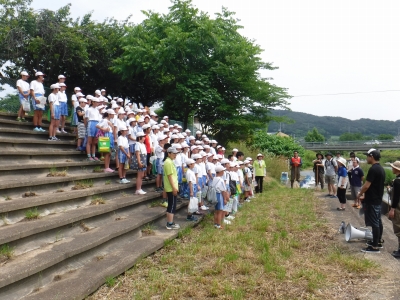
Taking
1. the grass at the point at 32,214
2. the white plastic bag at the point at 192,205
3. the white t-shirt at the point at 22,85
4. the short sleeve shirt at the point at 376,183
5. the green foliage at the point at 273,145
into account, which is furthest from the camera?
the green foliage at the point at 273,145

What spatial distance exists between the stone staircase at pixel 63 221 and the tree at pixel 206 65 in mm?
6938

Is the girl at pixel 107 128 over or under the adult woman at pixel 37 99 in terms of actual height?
under

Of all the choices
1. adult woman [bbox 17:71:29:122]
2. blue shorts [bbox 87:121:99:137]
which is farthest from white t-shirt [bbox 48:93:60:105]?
blue shorts [bbox 87:121:99:137]

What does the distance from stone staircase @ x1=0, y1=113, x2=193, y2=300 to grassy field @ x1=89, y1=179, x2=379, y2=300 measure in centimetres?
37

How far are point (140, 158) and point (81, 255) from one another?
3622 mm

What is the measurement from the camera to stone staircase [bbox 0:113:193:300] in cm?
439

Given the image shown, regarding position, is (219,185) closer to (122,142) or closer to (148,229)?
(148,229)

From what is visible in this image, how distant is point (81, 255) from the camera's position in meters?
5.20

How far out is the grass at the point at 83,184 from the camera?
7.44m

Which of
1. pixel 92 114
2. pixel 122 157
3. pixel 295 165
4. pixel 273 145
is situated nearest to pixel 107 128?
pixel 92 114

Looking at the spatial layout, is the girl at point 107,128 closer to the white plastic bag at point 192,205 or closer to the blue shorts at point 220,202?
the white plastic bag at point 192,205

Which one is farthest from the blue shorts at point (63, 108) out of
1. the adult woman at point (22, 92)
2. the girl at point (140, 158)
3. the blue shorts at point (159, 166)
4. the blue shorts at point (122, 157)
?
the blue shorts at point (159, 166)

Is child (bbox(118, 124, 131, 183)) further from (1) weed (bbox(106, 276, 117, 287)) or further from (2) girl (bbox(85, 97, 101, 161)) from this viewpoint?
(1) weed (bbox(106, 276, 117, 287))

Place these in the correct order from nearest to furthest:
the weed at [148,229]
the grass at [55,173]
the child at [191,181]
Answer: the weed at [148,229]
the grass at [55,173]
the child at [191,181]
